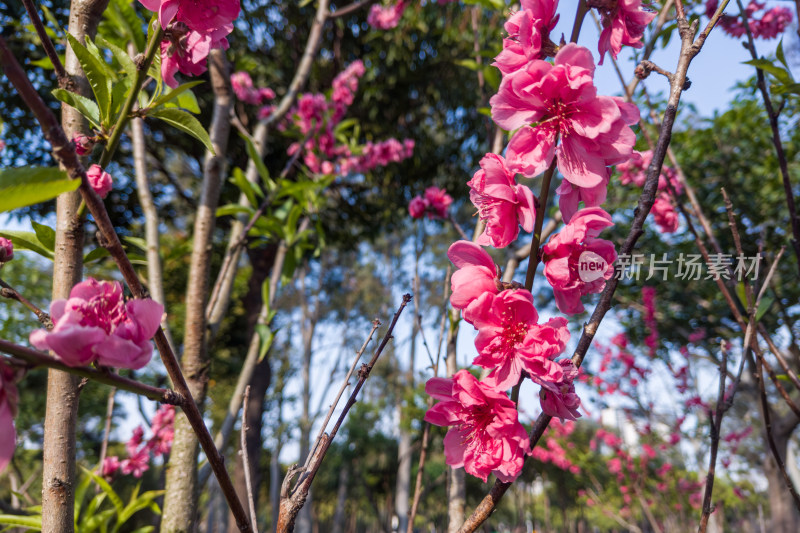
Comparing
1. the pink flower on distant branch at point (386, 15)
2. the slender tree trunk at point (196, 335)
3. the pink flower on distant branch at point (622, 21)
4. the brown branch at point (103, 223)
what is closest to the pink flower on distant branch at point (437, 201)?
the slender tree trunk at point (196, 335)

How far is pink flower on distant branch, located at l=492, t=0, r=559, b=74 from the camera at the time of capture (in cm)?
70

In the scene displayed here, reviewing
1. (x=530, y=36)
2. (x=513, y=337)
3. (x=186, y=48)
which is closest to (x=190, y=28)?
(x=186, y=48)

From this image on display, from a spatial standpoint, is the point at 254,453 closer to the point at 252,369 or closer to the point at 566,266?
the point at 252,369

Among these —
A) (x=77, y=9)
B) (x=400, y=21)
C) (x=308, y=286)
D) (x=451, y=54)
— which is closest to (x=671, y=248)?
(x=451, y=54)

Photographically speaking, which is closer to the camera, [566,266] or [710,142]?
[566,266]

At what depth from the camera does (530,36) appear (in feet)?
2.31

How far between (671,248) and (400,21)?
404 centimetres

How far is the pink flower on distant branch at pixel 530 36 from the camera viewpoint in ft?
2.29

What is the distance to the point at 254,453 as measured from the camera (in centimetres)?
595

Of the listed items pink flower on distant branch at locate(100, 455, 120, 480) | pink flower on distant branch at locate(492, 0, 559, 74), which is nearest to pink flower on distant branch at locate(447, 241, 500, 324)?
pink flower on distant branch at locate(492, 0, 559, 74)

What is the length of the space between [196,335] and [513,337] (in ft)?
3.61

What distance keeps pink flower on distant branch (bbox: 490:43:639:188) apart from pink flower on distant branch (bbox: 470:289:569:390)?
0.18 metres

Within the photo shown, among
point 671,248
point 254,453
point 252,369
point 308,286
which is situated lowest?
point 254,453

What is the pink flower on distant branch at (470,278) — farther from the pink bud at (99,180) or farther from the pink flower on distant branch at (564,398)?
the pink bud at (99,180)
